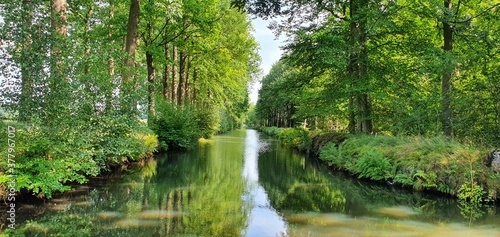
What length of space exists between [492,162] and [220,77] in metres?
21.0

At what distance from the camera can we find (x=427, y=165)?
909 centimetres

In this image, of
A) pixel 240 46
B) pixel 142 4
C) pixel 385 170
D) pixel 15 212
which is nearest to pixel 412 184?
pixel 385 170

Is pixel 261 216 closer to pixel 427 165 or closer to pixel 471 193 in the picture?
pixel 471 193

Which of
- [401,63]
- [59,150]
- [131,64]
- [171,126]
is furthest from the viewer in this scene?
[171,126]

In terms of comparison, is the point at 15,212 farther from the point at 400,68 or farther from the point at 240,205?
the point at 400,68

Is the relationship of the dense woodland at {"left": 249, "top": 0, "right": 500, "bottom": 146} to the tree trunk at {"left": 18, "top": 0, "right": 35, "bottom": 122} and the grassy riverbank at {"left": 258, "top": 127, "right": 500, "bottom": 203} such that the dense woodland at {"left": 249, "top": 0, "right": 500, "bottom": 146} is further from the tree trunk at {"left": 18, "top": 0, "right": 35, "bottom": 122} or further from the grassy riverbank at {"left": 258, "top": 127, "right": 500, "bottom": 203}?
the tree trunk at {"left": 18, "top": 0, "right": 35, "bottom": 122}

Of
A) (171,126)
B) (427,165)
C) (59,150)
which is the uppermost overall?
(171,126)

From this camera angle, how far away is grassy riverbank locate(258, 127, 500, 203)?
793 centimetres

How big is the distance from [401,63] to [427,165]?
283 inches

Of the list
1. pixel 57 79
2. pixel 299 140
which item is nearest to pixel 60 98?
pixel 57 79

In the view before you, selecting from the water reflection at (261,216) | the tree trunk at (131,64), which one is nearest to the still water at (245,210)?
the water reflection at (261,216)

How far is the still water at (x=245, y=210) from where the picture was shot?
18.3ft

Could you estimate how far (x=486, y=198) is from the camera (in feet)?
25.6

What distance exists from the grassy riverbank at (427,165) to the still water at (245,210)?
440 millimetres
